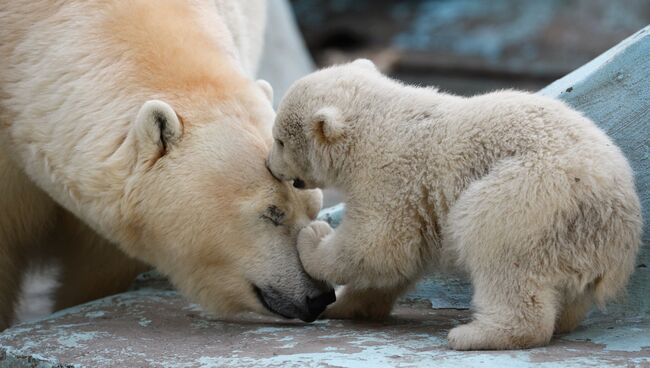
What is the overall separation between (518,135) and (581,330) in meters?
0.83

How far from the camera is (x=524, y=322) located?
3477mm

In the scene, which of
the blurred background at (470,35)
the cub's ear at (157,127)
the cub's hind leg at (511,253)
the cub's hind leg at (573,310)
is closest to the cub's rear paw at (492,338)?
the cub's hind leg at (511,253)

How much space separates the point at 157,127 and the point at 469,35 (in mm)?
10390

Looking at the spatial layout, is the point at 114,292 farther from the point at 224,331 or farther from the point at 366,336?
the point at 366,336

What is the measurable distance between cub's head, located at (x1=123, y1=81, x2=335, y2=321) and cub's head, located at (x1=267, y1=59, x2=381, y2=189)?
14 cm

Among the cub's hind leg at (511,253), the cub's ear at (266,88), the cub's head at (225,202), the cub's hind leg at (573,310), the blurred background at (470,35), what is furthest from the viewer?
the blurred background at (470,35)

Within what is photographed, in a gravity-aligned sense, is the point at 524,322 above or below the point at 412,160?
below

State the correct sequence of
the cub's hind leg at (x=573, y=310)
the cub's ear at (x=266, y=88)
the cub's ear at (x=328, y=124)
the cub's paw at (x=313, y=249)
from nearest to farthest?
the cub's hind leg at (x=573, y=310) < the cub's ear at (x=328, y=124) < the cub's paw at (x=313, y=249) < the cub's ear at (x=266, y=88)

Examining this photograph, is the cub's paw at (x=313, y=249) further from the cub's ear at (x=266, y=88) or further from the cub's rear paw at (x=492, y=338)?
the cub's ear at (x=266, y=88)

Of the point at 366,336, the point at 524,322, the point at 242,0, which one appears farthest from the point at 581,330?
the point at 242,0

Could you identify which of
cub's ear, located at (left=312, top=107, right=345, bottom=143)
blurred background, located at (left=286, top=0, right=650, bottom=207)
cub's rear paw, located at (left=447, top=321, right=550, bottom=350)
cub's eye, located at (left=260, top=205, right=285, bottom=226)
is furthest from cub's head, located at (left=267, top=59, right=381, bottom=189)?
blurred background, located at (left=286, top=0, right=650, bottom=207)

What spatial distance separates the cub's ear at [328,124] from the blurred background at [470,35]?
865cm

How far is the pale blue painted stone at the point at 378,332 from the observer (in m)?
3.50

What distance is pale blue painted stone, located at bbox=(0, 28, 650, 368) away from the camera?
350 cm
